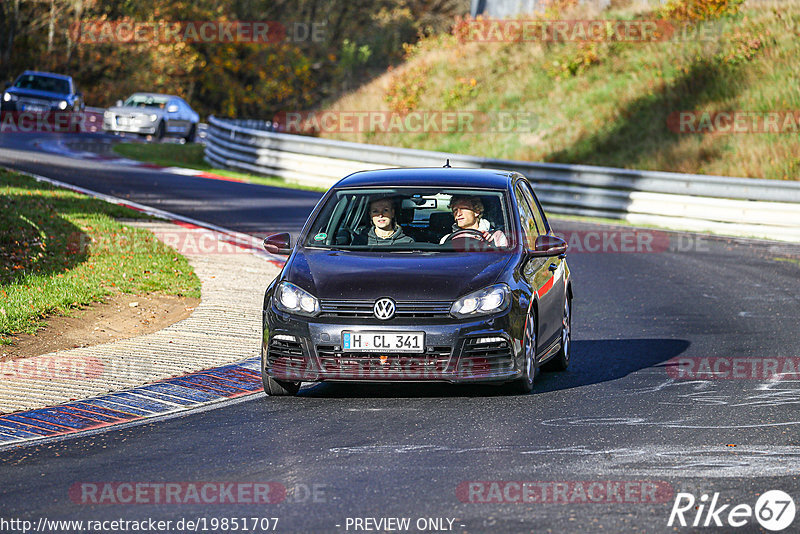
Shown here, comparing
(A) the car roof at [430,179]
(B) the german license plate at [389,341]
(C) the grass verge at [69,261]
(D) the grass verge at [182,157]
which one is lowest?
(D) the grass verge at [182,157]

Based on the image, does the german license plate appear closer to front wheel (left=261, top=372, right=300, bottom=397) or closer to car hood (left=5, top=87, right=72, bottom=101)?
front wheel (left=261, top=372, right=300, bottom=397)

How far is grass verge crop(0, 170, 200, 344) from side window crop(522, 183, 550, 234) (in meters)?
4.26

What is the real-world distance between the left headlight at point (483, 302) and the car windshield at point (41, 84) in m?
34.6

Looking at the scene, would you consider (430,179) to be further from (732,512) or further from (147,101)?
(147,101)

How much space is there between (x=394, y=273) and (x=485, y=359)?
34.1 inches

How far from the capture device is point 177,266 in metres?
15.4

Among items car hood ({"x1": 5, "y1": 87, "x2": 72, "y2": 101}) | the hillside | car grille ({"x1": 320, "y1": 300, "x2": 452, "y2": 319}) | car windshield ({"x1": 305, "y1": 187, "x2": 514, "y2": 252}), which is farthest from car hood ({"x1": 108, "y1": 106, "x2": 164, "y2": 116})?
car grille ({"x1": 320, "y1": 300, "x2": 452, "y2": 319})

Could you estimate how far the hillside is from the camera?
30.6 m

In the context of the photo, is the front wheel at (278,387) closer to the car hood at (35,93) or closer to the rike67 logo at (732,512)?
the rike67 logo at (732,512)

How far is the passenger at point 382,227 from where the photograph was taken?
32.5 feet

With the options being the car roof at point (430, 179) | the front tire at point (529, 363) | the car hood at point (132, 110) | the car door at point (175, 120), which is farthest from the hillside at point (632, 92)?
the front tire at point (529, 363)

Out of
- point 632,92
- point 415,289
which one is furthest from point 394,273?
point 632,92

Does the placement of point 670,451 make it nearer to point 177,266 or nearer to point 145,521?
point 145,521

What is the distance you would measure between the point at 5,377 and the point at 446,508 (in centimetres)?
466
